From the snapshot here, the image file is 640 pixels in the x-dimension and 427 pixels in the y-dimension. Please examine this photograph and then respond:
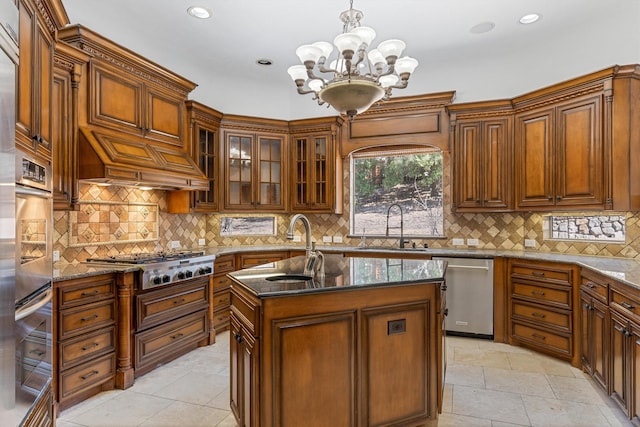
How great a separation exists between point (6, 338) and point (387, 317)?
5.52 feet

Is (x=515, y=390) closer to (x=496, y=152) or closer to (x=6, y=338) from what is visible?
(x=496, y=152)

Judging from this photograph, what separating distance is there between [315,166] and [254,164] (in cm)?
84

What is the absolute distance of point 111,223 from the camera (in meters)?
3.67

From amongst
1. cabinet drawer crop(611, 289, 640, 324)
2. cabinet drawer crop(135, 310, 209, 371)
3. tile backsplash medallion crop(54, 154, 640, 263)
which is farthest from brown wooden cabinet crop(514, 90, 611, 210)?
cabinet drawer crop(135, 310, 209, 371)

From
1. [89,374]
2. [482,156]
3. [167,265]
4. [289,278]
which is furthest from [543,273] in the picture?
[89,374]

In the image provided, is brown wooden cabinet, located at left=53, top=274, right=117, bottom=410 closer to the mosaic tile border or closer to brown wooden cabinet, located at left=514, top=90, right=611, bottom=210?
the mosaic tile border

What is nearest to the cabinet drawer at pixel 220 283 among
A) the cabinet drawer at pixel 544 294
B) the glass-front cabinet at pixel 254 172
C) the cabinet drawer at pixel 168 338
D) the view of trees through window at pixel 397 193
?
the cabinet drawer at pixel 168 338

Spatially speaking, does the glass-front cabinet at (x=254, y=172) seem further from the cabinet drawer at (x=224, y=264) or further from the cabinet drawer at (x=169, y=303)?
the cabinet drawer at (x=169, y=303)

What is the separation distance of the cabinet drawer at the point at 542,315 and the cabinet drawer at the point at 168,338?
326cm

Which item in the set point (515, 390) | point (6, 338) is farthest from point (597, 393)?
point (6, 338)

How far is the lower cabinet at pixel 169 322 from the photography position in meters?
3.09

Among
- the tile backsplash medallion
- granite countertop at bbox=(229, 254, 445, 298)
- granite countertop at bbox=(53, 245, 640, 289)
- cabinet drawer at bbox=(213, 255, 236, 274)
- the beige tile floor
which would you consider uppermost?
the tile backsplash medallion

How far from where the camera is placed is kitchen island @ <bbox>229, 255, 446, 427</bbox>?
72.4 inches

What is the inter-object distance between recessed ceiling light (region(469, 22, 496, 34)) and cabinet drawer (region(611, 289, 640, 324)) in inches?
107
